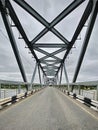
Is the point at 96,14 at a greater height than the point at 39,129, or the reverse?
the point at 96,14

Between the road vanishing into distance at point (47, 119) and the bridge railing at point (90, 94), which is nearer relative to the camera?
the road vanishing into distance at point (47, 119)

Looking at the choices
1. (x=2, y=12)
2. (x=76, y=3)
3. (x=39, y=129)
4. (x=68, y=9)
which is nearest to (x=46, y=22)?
(x=68, y=9)

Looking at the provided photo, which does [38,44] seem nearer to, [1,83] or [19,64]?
[19,64]

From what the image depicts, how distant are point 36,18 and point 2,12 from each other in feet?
14.4

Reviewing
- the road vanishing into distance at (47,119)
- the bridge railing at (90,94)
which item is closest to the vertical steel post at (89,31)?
the bridge railing at (90,94)

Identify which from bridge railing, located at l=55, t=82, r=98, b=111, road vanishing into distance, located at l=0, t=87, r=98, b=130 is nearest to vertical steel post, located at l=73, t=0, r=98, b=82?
bridge railing, located at l=55, t=82, r=98, b=111

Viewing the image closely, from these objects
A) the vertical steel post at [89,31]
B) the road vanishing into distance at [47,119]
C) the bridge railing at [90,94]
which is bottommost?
the road vanishing into distance at [47,119]

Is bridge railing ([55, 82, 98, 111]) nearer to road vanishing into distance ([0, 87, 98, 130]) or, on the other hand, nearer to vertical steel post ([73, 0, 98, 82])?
road vanishing into distance ([0, 87, 98, 130])

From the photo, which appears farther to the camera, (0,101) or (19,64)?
(19,64)

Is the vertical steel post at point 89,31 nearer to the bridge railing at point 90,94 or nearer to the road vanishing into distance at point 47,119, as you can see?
the bridge railing at point 90,94

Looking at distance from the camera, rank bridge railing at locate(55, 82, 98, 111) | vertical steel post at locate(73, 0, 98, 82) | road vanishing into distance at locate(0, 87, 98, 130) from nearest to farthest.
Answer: road vanishing into distance at locate(0, 87, 98, 130), bridge railing at locate(55, 82, 98, 111), vertical steel post at locate(73, 0, 98, 82)

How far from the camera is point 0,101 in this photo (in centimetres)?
1035

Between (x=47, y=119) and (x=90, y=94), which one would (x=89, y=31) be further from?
(x=47, y=119)

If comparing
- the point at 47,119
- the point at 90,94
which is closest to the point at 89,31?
the point at 90,94
